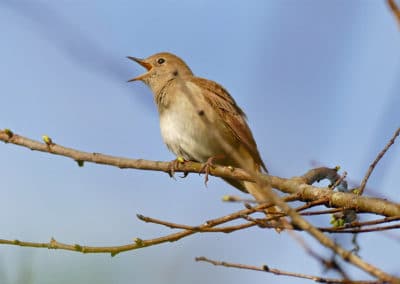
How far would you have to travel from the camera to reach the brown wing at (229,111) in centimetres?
589

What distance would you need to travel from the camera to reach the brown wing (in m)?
5.89

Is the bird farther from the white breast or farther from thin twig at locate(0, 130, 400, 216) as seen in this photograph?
thin twig at locate(0, 130, 400, 216)

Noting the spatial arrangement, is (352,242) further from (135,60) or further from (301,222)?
(135,60)

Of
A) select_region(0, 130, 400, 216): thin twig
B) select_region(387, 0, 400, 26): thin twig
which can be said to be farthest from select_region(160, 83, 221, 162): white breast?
select_region(387, 0, 400, 26): thin twig

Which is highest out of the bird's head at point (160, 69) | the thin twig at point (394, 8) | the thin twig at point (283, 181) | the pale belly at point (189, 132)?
the bird's head at point (160, 69)

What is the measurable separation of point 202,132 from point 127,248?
8.12 feet

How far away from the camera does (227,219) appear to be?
3391 millimetres

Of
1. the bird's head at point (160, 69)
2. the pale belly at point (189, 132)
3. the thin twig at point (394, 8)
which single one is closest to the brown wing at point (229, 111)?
the pale belly at point (189, 132)

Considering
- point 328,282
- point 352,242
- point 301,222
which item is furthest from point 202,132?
point 301,222

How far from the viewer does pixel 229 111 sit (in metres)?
6.11

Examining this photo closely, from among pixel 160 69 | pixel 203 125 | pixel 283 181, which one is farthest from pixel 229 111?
pixel 283 181

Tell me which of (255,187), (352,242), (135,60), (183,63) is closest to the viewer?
(352,242)

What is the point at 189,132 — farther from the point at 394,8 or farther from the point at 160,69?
the point at 394,8

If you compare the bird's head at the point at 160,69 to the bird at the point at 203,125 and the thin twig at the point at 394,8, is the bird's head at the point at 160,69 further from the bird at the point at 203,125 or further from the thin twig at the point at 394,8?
the thin twig at the point at 394,8
